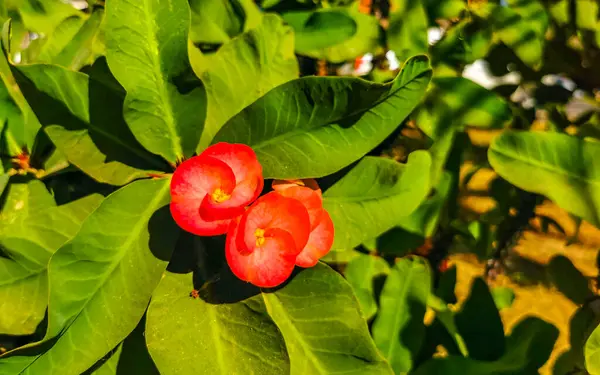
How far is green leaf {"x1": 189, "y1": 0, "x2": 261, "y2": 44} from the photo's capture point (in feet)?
2.81

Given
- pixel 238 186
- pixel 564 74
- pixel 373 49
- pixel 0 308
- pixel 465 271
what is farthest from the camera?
pixel 465 271

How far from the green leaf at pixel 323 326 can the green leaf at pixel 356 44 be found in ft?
1.42

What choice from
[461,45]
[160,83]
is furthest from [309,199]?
[461,45]

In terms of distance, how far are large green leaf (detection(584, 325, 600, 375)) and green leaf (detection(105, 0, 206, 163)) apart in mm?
609

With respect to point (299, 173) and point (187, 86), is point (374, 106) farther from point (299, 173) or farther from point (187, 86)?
point (187, 86)

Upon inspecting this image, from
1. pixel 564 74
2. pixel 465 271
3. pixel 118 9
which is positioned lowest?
pixel 465 271

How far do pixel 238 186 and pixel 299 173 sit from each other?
4.1 inches

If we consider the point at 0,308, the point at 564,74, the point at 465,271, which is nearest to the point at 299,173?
the point at 0,308

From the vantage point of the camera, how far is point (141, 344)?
0.72 m

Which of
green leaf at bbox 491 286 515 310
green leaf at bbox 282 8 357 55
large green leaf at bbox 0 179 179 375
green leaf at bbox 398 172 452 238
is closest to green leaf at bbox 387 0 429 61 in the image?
green leaf at bbox 282 8 357 55

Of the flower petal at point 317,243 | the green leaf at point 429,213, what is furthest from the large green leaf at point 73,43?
the green leaf at point 429,213

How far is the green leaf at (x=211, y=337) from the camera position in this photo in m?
0.61

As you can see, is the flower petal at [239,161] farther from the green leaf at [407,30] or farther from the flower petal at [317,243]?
the green leaf at [407,30]

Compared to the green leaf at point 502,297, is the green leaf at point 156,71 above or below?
above
